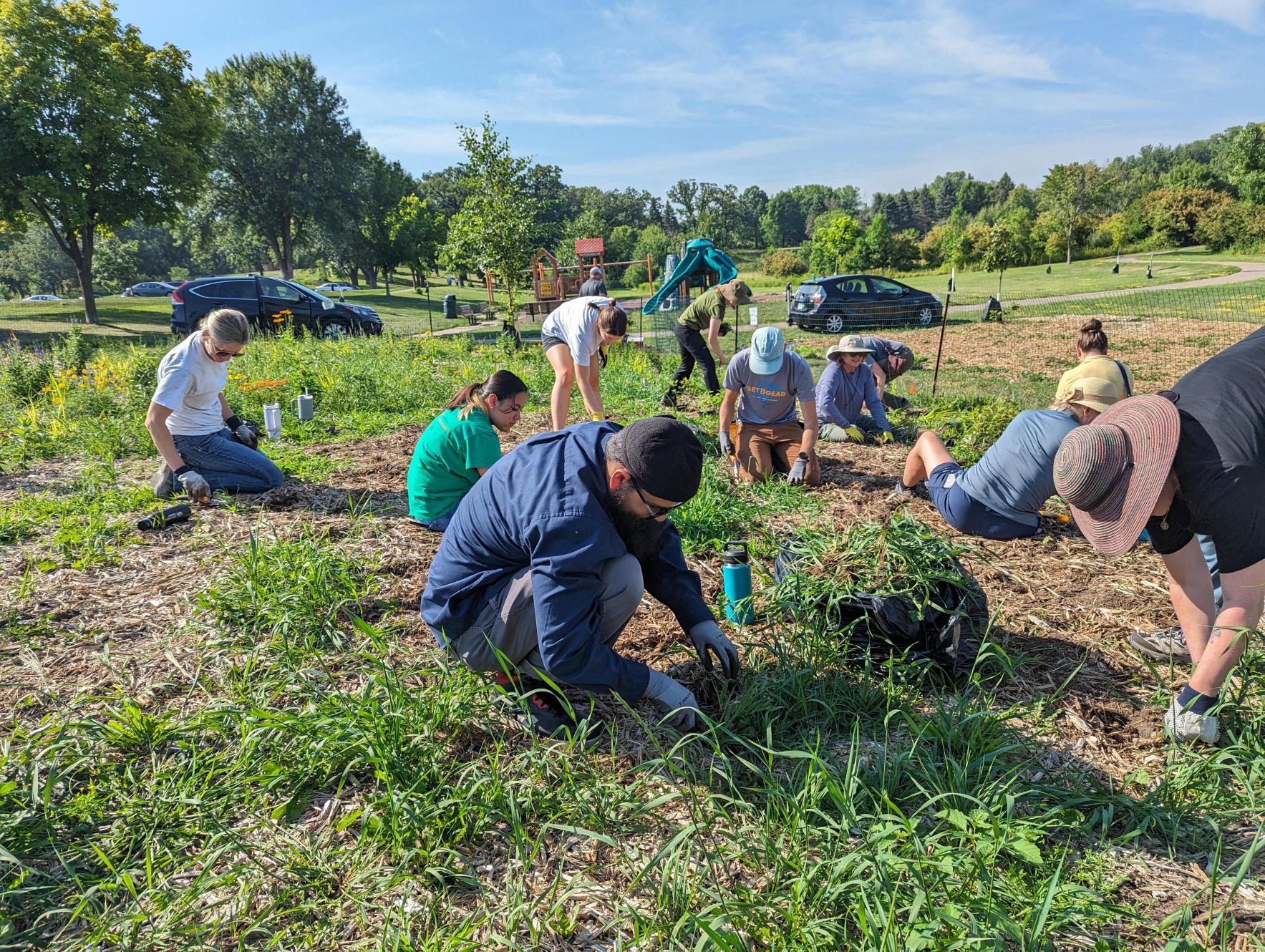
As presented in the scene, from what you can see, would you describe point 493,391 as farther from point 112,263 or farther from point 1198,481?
point 112,263

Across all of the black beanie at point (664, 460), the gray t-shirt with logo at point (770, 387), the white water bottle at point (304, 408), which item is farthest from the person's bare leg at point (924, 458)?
the white water bottle at point (304, 408)

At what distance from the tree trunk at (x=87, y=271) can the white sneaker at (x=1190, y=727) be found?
2778cm

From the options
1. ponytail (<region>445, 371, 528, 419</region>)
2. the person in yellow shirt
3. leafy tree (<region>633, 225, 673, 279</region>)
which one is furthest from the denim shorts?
leafy tree (<region>633, 225, 673, 279</region>)

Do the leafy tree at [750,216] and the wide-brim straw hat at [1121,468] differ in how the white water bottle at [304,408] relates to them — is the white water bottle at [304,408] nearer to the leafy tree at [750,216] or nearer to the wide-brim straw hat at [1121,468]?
the wide-brim straw hat at [1121,468]

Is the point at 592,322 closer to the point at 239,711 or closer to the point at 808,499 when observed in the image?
the point at 808,499

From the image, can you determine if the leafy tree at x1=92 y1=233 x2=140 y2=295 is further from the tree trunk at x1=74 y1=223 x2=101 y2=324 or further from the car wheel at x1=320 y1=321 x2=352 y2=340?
the car wheel at x1=320 y1=321 x2=352 y2=340

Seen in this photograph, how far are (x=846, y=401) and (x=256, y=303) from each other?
13.3 m

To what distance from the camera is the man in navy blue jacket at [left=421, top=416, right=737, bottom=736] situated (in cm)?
209

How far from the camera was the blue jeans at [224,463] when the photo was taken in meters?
4.76

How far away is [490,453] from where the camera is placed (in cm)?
366

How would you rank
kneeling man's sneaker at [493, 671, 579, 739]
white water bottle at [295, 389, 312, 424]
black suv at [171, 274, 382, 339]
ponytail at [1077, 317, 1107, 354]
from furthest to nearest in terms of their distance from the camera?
black suv at [171, 274, 382, 339] → white water bottle at [295, 389, 312, 424] → ponytail at [1077, 317, 1107, 354] → kneeling man's sneaker at [493, 671, 579, 739]

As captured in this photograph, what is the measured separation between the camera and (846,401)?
6.15 m

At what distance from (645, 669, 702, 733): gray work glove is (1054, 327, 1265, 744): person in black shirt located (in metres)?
1.39

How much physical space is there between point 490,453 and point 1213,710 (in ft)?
10.1
